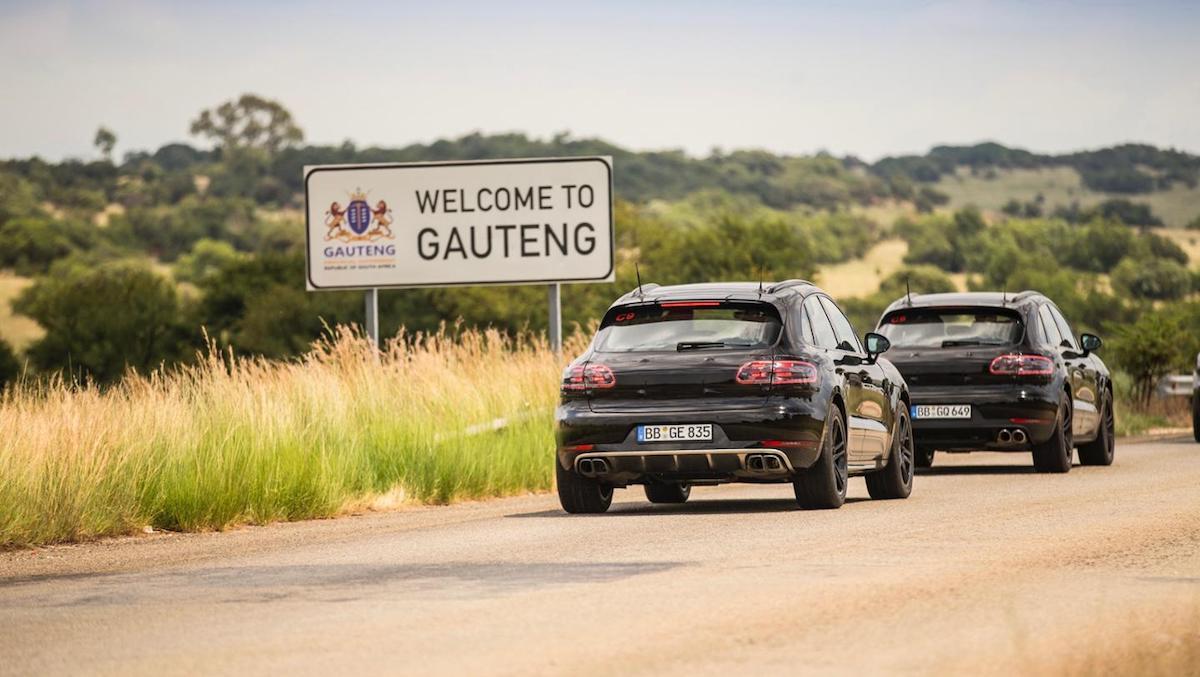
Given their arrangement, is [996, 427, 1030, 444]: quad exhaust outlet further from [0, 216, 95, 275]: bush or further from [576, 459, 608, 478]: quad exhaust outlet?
[0, 216, 95, 275]: bush

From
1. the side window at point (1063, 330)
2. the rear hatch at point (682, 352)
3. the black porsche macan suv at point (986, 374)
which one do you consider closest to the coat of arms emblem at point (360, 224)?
the black porsche macan suv at point (986, 374)

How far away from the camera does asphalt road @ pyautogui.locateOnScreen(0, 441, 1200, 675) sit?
8188mm

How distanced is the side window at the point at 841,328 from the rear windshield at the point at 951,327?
142 inches

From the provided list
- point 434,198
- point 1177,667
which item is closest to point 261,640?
point 1177,667

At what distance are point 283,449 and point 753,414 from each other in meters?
4.26

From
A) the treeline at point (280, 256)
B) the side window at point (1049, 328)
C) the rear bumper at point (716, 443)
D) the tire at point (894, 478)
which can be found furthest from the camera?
the treeline at point (280, 256)

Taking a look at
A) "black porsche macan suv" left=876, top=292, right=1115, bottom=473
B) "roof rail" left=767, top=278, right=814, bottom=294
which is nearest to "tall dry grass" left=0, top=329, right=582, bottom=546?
"black porsche macan suv" left=876, top=292, right=1115, bottom=473

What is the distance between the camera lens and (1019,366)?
20.4 m

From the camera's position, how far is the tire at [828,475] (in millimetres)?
15367

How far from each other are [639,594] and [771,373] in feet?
17.1

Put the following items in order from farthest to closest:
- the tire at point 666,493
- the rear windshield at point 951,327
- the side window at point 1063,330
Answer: the side window at point 1063,330 → the rear windshield at point 951,327 → the tire at point 666,493

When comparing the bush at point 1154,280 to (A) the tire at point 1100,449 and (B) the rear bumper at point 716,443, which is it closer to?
(A) the tire at point 1100,449

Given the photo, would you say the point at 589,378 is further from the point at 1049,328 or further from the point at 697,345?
the point at 1049,328

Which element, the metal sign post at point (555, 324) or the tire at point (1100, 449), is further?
the metal sign post at point (555, 324)
